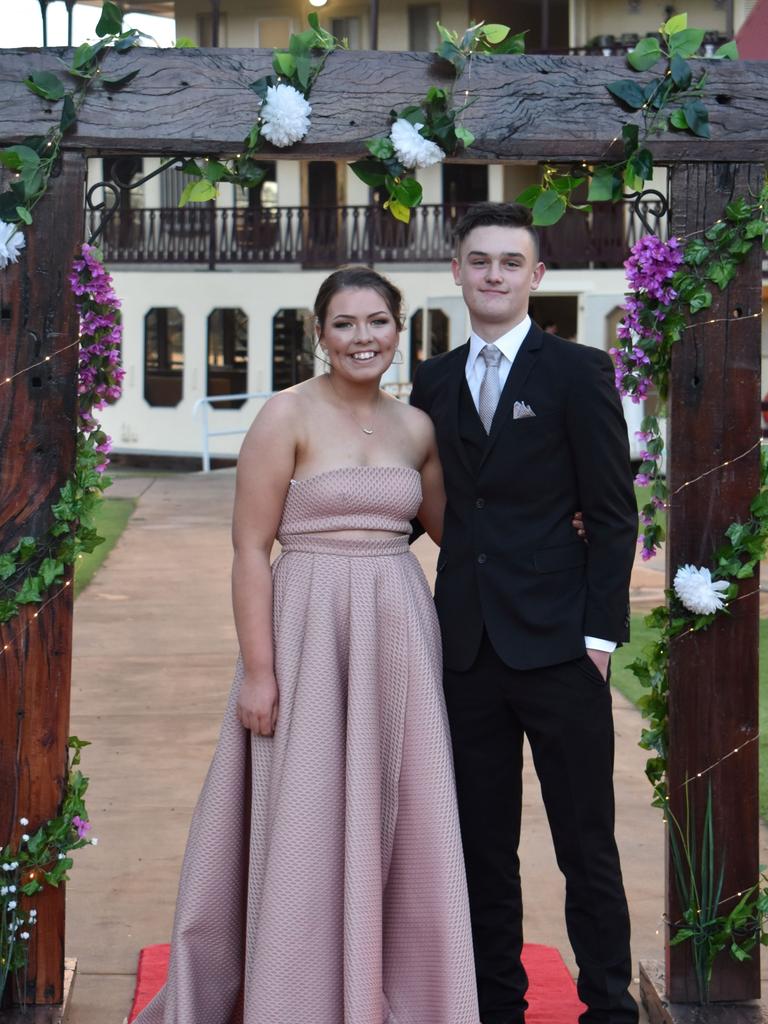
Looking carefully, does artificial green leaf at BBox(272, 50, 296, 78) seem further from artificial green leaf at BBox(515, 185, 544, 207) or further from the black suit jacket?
the black suit jacket

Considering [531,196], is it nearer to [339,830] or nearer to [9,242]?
[9,242]

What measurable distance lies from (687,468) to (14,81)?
198 centimetres

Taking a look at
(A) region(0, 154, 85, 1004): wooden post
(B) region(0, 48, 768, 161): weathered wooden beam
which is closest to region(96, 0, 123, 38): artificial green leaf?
(B) region(0, 48, 768, 161): weathered wooden beam

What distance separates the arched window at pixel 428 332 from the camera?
24.1 m

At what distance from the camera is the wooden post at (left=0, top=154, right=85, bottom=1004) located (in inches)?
156

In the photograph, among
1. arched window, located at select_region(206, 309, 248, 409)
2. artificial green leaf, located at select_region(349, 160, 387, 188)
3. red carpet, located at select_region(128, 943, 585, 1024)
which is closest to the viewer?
artificial green leaf, located at select_region(349, 160, 387, 188)

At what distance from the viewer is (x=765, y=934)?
13.5 ft

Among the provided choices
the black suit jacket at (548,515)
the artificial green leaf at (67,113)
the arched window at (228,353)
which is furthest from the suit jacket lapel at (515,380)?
the arched window at (228,353)

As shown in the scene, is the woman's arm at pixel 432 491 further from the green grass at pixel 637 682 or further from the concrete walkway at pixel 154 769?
the green grass at pixel 637 682

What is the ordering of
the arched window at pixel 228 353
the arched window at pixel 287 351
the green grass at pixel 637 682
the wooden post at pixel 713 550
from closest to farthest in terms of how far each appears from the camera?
1. the wooden post at pixel 713 550
2. the green grass at pixel 637 682
3. the arched window at pixel 287 351
4. the arched window at pixel 228 353

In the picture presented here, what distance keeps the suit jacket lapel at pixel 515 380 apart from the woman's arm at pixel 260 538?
18.7 inches

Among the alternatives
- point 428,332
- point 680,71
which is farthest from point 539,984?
point 428,332

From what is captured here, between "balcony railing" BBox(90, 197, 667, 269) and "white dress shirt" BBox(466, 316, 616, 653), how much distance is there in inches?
775

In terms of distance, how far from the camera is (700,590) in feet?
13.1
